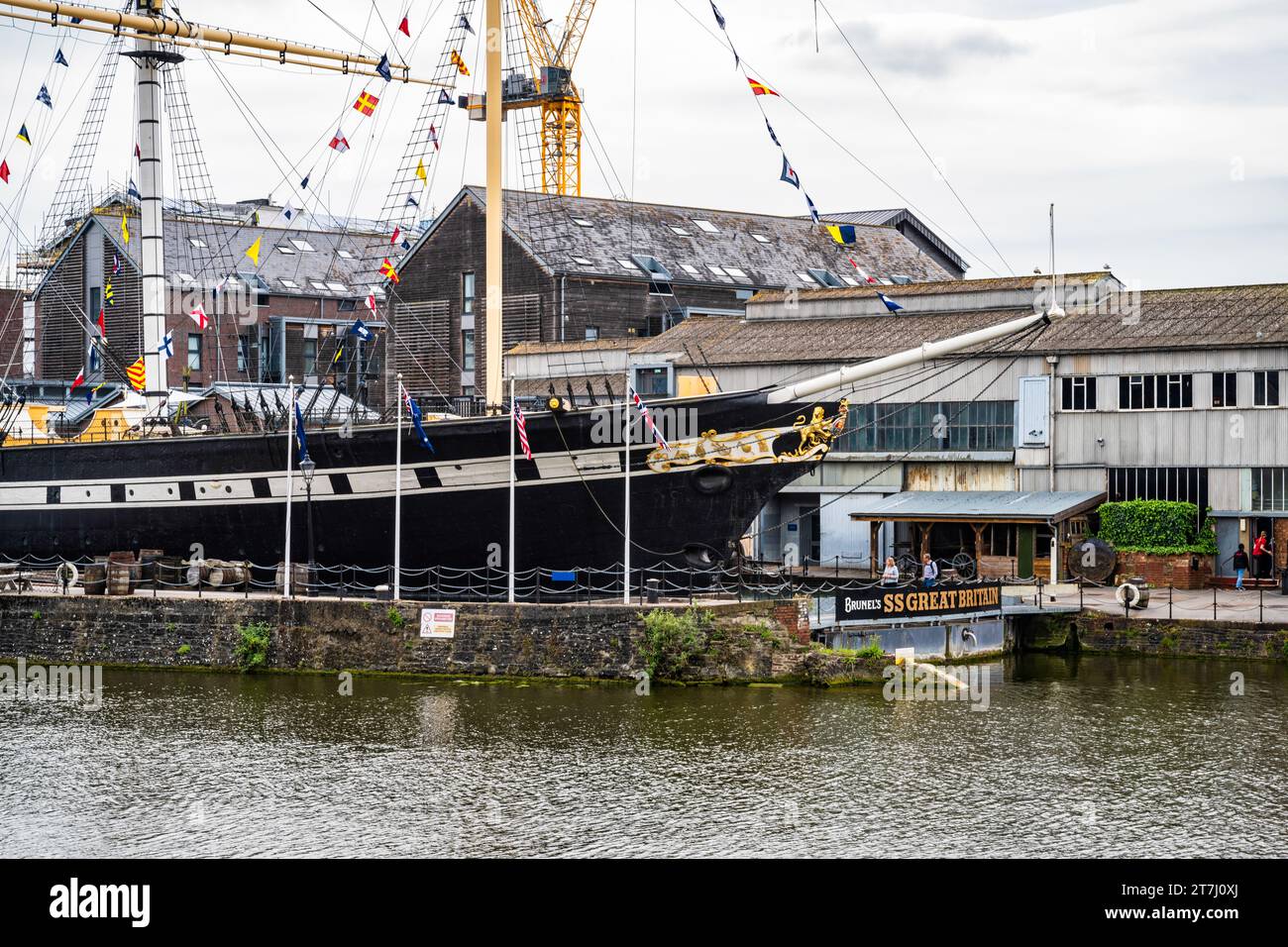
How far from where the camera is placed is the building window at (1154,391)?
1674 inches

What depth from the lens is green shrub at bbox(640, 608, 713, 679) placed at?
31547 mm

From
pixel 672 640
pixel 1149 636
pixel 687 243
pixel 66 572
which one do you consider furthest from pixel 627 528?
pixel 687 243

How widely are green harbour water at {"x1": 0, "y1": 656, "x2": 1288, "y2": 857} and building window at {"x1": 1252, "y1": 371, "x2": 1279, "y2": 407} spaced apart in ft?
36.0

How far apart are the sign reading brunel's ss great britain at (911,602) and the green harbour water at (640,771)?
234 cm

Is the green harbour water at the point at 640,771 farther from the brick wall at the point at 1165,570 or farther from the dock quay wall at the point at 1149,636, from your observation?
the brick wall at the point at 1165,570

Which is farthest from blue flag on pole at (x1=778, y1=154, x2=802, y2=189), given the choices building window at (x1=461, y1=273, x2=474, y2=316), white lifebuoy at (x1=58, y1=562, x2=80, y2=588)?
building window at (x1=461, y1=273, x2=474, y2=316)

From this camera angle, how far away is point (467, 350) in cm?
6319

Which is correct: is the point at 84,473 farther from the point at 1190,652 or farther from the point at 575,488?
the point at 1190,652

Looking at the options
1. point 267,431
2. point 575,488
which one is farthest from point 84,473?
point 575,488

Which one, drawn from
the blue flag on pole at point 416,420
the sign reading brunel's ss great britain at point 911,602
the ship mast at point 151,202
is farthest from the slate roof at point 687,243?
the sign reading brunel's ss great britain at point 911,602

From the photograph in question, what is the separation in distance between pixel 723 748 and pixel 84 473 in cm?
2126

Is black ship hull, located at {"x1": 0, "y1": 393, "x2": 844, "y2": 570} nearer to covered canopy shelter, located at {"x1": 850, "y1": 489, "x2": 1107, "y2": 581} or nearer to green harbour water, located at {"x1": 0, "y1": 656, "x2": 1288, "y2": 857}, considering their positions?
green harbour water, located at {"x1": 0, "y1": 656, "x2": 1288, "y2": 857}

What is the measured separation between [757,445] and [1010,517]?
29.9 feet

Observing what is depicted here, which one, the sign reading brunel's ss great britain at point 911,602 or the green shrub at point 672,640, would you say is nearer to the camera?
the green shrub at point 672,640
